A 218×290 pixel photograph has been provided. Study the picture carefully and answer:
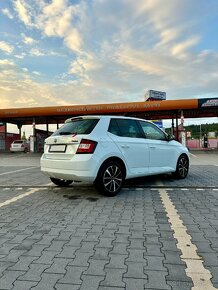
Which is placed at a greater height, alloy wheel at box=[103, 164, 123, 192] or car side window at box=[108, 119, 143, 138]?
car side window at box=[108, 119, 143, 138]

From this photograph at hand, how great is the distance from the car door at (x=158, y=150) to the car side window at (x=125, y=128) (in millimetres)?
289

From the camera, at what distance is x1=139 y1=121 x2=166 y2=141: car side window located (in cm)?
772

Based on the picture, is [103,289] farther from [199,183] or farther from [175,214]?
[199,183]

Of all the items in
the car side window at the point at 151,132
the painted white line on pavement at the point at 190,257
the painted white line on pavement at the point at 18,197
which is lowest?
the painted white line on pavement at the point at 190,257

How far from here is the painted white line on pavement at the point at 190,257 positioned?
2.76 meters

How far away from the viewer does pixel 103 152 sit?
6297mm

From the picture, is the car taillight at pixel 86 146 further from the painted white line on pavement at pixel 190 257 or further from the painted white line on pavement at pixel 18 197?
the painted white line on pavement at pixel 190 257

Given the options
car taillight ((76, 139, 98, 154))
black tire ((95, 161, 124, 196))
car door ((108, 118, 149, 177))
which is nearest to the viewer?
car taillight ((76, 139, 98, 154))

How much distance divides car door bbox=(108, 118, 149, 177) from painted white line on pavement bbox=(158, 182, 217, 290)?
6.59ft

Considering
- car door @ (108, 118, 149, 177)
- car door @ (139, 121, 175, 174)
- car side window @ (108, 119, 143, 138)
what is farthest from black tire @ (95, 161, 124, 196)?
car door @ (139, 121, 175, 174)

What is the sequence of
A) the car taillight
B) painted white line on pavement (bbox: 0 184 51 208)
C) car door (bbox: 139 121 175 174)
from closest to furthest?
painted white line on pavement (bbox: 0 184 51 208)
the car taillight
car door (bbox: 139 121 175 174)

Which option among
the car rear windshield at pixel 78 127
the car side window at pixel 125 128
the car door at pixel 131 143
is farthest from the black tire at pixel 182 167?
the car rear windshield at pixel 78 127

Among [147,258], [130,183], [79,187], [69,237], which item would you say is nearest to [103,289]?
[147,258]

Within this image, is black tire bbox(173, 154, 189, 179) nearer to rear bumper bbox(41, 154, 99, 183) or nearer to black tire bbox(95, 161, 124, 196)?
black tire bbox(95, 161, 124, 196)
